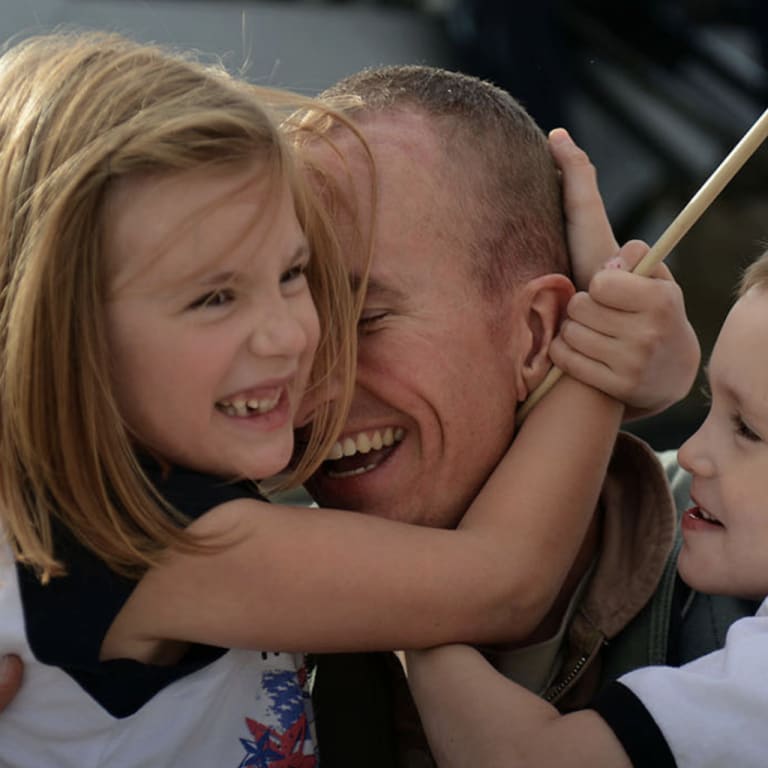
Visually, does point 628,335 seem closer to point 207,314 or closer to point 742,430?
point 742,430

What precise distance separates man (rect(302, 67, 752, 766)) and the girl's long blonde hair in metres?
0.38

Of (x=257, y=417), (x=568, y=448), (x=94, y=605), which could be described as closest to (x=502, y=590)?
(x=568, y=448)

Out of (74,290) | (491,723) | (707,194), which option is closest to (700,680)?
(491,723)

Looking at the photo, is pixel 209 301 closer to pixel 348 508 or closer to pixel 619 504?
pixel 348 508

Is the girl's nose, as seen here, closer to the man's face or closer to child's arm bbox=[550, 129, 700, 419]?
the man's face

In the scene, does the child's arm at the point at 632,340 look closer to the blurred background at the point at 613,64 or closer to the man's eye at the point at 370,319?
the man's eye at the point at 370,319

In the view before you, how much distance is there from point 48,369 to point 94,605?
26 centimetres

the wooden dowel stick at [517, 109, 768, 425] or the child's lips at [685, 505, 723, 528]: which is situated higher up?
the wooden dowel stick at [517, 109, 768, 425]

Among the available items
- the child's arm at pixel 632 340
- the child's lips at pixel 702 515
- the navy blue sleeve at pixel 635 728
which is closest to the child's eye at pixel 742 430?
the child's lips at pixel 702 515

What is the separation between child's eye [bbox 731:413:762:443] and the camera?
1.67m

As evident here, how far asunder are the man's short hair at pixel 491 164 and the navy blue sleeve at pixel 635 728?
0.67m

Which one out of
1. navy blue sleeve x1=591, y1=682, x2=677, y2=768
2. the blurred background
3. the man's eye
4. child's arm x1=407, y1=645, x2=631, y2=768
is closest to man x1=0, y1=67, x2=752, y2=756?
the man's eye

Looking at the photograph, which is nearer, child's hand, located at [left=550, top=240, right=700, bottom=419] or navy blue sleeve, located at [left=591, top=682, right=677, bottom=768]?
navy blue sleeve, located at [left=591, top=682, right=677, bottom=768]

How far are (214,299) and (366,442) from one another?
1.52 feet
